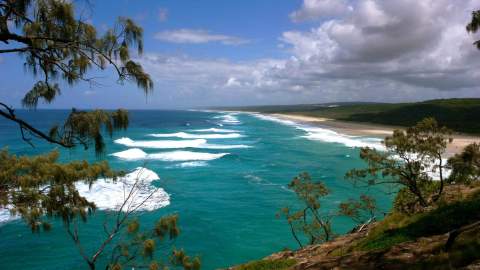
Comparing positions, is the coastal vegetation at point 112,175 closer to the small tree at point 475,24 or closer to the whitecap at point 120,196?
the small tree at point 475,24

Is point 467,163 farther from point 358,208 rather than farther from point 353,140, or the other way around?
point 353,140

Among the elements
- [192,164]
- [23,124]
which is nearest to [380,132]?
[192,164]

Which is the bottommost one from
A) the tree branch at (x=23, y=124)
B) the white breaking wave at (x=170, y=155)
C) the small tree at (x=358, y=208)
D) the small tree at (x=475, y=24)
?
the white breaking wave at (x=170, y=155)

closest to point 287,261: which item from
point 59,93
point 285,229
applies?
point 59,93

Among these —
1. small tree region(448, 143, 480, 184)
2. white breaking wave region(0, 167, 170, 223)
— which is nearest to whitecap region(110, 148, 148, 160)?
white breaking wave region(0, 167, 170, 223)

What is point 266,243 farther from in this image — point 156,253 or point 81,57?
point 81,57

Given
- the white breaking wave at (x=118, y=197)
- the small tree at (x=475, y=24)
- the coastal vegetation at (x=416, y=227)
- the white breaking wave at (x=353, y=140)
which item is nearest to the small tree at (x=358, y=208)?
the coastal vegetation at (x=416, y=227)

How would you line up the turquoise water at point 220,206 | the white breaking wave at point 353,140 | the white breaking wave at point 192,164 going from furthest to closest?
1. the white breaking wave at point 353,140
2. the white breaking wave at point 192,164
3. the turquoise water at point 220,206

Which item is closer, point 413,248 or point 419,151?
point 413,248

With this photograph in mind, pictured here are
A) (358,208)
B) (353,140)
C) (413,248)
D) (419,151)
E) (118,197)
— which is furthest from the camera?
(353,140)

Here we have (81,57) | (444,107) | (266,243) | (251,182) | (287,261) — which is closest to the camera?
(81,57)

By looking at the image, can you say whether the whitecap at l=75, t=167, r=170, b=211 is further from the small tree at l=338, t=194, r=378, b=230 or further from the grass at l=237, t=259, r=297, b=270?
the grass at l=237, t=259, r=297, b=270
